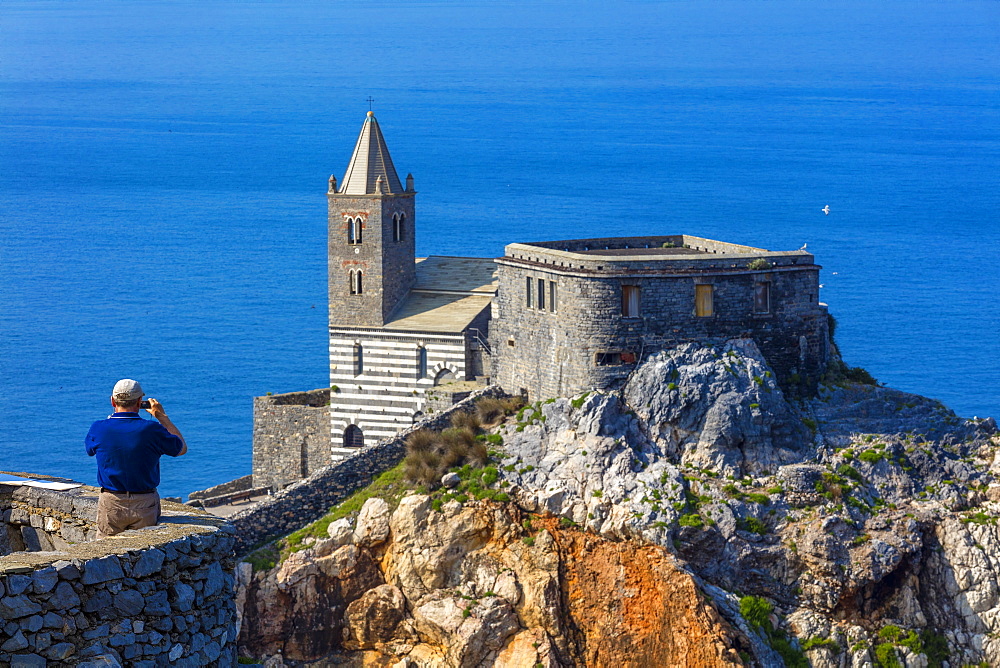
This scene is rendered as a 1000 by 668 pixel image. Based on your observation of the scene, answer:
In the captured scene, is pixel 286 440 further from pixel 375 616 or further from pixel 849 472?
pixel 849 472

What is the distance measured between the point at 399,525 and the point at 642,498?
716 centimetres

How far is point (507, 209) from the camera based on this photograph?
188 meters

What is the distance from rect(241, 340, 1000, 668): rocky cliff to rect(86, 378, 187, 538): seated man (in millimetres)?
33232

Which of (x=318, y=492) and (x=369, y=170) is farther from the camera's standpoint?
(x=369, y=170)

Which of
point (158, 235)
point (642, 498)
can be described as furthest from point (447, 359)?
point (158, 235)

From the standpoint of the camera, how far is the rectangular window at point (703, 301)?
171 ft

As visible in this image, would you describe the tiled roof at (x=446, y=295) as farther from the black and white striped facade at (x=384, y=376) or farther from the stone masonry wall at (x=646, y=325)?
the stone masonry wall at (x=646, y=325)

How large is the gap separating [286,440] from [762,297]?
18.6 m

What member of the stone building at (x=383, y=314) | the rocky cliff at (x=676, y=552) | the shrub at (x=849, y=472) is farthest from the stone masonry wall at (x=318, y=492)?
the shrub at (x=849, y=472)

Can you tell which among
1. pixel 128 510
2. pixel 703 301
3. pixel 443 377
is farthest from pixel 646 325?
pixel 128 510

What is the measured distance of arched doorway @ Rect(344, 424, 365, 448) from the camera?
6119cm

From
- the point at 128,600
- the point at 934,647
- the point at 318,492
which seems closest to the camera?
the point at 128,600

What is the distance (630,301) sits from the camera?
171 ft

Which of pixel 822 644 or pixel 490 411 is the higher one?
pixel 490 411
